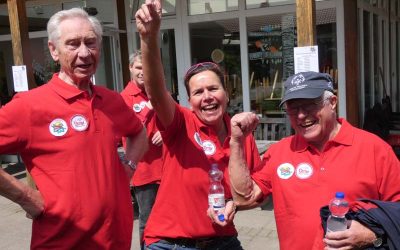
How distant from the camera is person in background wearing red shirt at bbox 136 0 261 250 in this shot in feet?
7.88

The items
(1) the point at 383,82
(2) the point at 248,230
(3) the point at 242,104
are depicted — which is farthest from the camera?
(1) the point at 383,82

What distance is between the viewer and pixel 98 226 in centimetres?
230

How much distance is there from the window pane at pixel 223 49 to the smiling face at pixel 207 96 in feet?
18.5

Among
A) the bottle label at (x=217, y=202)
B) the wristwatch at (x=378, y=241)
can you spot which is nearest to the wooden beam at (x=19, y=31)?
the bottle label at (x=217, y=202)

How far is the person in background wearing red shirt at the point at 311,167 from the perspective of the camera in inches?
79.4

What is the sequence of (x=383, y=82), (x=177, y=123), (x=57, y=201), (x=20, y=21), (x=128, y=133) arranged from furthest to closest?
(x=383, y=82), (x=20, y=21), (x=128, y=133), (x=177, y=123), (x=57, y=201)

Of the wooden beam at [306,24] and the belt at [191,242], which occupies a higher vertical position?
the wooden beam at [306,24]

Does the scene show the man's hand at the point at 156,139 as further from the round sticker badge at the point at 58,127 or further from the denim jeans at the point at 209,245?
the round sticker badge at the point at 58,127

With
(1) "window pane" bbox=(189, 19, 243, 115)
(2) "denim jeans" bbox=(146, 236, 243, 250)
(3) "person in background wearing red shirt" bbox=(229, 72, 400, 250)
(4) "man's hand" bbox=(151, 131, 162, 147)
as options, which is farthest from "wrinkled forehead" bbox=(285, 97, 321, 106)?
(1) "window pane" bbox=(189, 19, 243, 115)

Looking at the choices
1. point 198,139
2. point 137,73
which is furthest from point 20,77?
point 198,139

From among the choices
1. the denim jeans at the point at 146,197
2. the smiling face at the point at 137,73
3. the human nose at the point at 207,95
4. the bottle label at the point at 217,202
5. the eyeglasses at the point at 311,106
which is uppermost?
the smiling face at the point at 137,73

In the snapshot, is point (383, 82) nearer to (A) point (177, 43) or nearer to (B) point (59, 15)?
(A) point (177, 43)

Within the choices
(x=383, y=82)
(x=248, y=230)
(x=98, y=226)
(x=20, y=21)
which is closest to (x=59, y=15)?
(x=98, y=226)

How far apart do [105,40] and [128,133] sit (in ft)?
21.2
